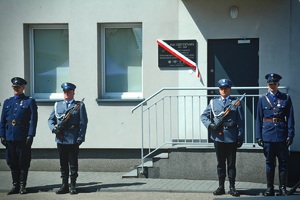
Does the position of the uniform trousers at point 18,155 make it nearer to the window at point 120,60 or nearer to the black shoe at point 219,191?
the window at point 120,60

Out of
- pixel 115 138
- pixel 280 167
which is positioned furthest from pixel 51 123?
pixel 280 167

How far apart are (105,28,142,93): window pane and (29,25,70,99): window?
92 centimetres

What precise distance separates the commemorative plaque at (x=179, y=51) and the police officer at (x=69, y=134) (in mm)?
2464

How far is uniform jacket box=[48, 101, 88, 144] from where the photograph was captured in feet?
31.6

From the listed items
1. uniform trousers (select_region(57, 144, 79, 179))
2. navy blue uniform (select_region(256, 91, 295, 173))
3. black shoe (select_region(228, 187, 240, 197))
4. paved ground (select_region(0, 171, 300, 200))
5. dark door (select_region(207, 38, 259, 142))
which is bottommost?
paved ground (select_region(0, 171, 300, 200))

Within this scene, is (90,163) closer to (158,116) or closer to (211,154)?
(158,116)

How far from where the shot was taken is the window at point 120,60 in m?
12.0

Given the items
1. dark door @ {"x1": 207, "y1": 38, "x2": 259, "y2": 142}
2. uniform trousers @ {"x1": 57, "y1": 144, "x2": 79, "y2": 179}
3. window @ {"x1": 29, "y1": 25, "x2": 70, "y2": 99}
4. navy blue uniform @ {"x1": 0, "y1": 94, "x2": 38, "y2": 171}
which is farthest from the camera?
window @ {"x1": 29, "y1": 25, "x2": 70, "y2": 99}

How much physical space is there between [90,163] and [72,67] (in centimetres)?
202

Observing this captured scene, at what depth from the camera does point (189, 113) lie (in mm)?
11305

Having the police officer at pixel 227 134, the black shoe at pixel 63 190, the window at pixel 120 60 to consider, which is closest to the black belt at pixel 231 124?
the police officer at pixel 227 134

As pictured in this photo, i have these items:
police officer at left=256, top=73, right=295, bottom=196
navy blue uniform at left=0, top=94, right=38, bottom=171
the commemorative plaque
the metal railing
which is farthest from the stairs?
police officer at left=256, top=73, right=295, bottom=196

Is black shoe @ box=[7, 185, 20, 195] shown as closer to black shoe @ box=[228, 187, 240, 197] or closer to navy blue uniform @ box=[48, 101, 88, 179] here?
navy blue uniform @ box=[48, 101, 88, 179]

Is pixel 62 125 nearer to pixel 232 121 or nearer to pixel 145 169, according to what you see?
pixel 145 169
